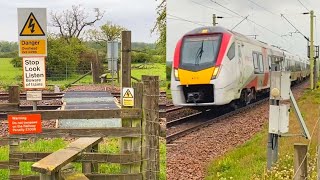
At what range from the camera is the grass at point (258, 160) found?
3367mm

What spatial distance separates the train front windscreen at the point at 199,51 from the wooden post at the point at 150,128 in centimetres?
39

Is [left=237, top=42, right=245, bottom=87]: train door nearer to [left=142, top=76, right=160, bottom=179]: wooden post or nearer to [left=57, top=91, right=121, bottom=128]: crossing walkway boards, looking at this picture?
[left=142, top=76, right=160, bottom=179]: wooden post

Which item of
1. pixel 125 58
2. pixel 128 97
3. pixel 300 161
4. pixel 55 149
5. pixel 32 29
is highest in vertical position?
pixel 32 29

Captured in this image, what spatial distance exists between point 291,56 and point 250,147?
2.22 ft

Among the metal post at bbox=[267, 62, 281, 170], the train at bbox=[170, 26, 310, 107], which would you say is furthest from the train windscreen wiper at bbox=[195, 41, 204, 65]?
the metal post at bbox=[267, 62, 281, 170]

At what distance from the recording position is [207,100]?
336cm

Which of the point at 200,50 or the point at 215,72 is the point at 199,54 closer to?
the point at 200,50

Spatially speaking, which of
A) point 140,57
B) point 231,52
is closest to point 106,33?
point 140,57

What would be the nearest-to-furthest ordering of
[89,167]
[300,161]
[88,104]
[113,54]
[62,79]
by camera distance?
[300,161] → [113,54] → [89,167] → [62,79] → [88,104]

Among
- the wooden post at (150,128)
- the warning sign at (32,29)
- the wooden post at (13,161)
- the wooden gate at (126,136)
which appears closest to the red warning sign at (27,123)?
the wooden gate at (126,136)

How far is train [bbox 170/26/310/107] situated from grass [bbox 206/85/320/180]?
7.9 inches

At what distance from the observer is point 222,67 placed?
3666mm

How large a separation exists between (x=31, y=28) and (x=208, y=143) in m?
1.51

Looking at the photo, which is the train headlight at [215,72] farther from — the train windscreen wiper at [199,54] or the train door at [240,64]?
the train door at [240,64]
